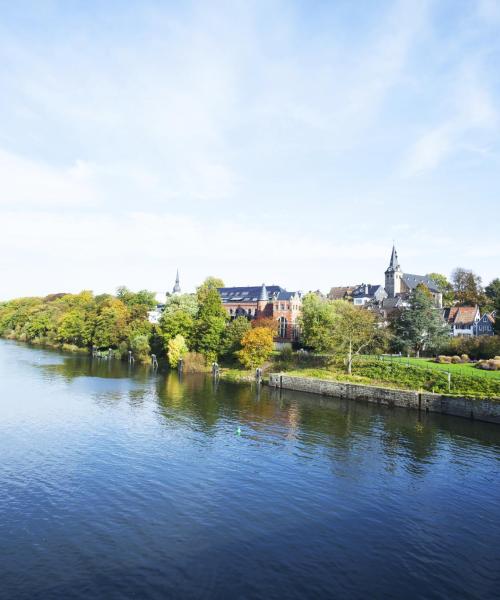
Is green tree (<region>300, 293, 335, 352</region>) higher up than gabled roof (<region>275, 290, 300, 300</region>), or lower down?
lower down

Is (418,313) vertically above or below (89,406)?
above

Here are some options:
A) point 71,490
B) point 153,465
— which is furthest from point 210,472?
point 71,490

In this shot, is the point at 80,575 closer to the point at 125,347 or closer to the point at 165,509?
the point at 165,509

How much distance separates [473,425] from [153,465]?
111 feet

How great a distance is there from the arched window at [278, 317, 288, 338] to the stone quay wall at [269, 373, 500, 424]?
35.9 m

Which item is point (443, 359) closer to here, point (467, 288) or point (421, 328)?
point (421, 328)

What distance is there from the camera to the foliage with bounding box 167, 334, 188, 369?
87250 millimetres

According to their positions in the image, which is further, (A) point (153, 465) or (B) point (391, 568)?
(A) point (153, 465)

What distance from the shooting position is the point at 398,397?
56.8 m

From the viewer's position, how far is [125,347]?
106375 mm

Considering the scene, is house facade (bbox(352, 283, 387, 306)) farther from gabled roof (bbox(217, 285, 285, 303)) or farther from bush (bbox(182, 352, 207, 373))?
bush (bbox(182, 352, 207, 373))

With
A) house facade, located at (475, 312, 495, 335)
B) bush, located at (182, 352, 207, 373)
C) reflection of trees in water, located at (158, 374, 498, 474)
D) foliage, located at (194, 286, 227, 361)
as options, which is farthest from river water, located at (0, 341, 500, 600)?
house facade, located at (475, 312, 495, 335)

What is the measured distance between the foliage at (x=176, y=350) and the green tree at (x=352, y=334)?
98.2ft

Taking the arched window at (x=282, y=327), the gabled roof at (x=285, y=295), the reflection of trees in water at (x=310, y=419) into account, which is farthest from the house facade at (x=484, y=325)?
the reflection of trees in water at (x=310, y=419)
